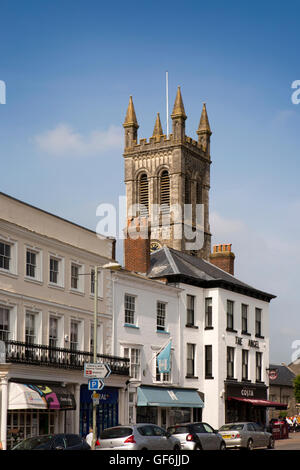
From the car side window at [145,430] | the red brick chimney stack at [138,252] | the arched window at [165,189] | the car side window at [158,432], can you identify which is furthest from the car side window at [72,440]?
the arched window at [165,189]

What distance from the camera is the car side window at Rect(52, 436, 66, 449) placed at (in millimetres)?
24017

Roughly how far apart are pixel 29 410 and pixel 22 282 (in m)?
5.69

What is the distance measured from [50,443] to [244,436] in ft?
52.1

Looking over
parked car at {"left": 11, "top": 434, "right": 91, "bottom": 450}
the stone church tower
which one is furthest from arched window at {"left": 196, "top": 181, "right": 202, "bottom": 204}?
parked car at {"left": 11, "top": 434, "right": 91, "bottom": 450}

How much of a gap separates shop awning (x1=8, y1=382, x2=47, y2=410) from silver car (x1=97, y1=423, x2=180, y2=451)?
5416 millimetres

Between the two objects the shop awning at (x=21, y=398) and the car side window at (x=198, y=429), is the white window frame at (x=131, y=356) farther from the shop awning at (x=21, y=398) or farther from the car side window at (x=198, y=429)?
the shop awning at (x=21, y=398)

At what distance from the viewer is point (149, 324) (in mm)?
44594

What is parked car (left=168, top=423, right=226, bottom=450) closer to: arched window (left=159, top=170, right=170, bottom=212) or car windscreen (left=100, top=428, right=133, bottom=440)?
car windscreen (left=100, top=428, right=133, bottom=440)

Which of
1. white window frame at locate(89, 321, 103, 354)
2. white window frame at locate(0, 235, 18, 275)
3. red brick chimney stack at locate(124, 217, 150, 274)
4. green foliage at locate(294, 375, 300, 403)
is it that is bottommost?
green foliage at locate(294, 375, 300, 403)

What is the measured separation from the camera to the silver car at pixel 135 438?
26672 millimetres

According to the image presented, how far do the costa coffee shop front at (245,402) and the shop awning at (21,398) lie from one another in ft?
65.4

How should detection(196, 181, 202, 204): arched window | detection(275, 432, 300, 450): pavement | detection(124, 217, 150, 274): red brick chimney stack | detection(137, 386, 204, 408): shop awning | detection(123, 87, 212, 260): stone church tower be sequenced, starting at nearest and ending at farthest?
1. detection(275, 432, 300, 450): pavement
2. detection(137, 386, 204, 408): shop awning
3. detection(124, 217, 150, 274): red brick chimney stack
4. detection(123, 87, 212, 260): stone church tower
5. detection(196, 181, 202, 204): arched window
